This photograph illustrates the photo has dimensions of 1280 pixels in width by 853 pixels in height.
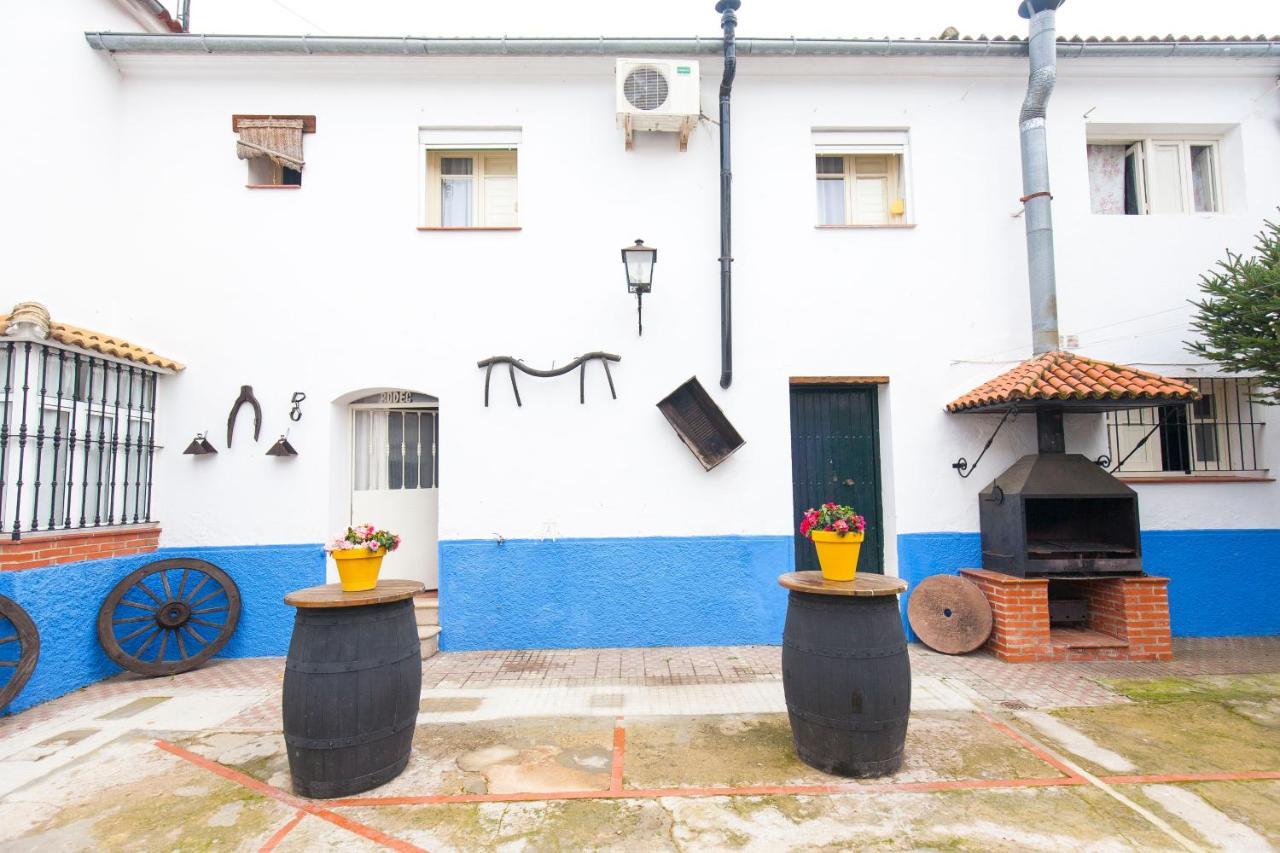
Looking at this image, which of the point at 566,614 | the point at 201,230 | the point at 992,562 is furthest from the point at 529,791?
the point at 201,230

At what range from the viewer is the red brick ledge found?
170 inches

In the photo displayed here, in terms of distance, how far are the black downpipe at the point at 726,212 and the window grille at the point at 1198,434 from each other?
3795 mm

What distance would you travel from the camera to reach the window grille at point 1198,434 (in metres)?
5.95

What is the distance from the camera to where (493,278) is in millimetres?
5797

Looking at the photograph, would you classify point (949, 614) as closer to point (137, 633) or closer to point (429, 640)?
point (429, 640)

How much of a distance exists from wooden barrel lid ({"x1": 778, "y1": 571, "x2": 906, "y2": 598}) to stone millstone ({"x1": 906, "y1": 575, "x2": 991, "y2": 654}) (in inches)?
84.1

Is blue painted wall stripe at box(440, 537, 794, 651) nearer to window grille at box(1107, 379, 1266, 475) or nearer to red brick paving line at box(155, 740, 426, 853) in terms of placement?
red brick paving line at box(155, 740, 426, 853)

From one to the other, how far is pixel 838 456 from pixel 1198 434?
357cm

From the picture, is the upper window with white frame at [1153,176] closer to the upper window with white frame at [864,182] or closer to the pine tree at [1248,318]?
the pine tree at [1248,318]

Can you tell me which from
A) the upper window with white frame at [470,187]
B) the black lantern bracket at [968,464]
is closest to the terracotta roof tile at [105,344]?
the upper window with white frame at [470,187]

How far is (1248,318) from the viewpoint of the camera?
5141 millimetres

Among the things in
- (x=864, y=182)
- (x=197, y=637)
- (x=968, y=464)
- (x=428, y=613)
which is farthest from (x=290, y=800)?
(x=864, y=182)

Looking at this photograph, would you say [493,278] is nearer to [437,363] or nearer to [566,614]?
[437,363]

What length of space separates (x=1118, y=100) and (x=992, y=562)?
15.6 feet
